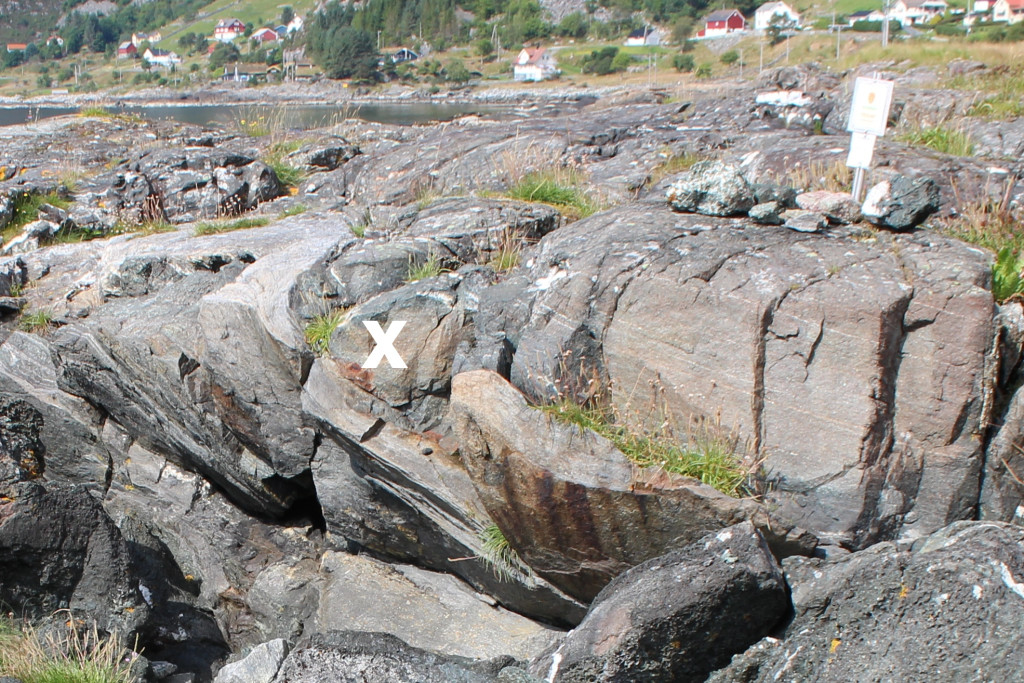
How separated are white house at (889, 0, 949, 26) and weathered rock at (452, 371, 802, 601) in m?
110

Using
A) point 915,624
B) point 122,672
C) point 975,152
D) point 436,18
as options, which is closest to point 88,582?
point 122,672

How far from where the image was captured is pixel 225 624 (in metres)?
8.46

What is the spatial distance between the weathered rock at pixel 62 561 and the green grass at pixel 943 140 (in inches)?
439

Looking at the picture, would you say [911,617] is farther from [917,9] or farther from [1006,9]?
[917,9]

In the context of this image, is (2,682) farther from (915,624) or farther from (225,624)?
(915,624)

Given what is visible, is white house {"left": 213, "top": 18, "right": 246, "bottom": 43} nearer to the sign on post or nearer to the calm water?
the calm water

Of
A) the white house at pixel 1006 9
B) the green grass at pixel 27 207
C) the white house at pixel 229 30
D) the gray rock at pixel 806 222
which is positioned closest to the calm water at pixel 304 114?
the green grass at pixel 27 207

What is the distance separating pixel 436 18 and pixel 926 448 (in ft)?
514

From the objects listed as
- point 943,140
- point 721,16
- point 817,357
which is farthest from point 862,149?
point 721,16

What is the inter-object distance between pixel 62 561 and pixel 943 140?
39.6ft

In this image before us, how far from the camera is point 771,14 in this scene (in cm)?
13100

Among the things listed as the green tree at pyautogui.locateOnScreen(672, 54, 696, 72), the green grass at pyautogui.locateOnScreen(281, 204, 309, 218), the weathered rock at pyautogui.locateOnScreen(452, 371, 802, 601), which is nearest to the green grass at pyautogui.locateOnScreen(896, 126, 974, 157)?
the weathered rock at pyautogui.locateOnScreen(452, 371, 802, 601)

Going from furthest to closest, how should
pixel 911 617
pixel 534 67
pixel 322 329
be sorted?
1. pixel 534 67
2. pixel 322 329
3. pixel 911 617

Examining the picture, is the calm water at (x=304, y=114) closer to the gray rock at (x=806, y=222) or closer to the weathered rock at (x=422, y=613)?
the weathered rock at (x=422, y=613)
